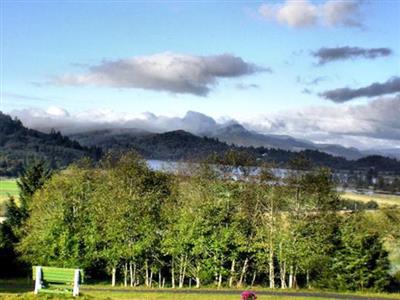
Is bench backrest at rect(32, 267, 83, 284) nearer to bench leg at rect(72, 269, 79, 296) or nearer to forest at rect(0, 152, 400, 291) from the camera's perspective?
bench leg at rect(72, 269, 79, 296)

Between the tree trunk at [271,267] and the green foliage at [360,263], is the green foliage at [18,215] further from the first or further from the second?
the green foliage at [360,263]

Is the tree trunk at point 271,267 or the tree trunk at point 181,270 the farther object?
the tree trunk at point 181,270

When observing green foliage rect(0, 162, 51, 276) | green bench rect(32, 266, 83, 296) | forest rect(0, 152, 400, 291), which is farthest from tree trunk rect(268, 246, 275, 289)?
green bench rect(32, 266, 83, 296)

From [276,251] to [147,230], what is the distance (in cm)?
1287

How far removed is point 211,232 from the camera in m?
53.1

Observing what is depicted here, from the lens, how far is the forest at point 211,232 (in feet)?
171

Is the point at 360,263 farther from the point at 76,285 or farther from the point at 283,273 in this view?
the point at 76,285

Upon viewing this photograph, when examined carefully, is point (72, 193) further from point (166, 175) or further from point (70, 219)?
point (166, 175)

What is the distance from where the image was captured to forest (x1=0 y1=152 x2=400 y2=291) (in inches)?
2047

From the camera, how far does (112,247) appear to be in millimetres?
53969

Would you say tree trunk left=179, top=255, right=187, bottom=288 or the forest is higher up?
the forest

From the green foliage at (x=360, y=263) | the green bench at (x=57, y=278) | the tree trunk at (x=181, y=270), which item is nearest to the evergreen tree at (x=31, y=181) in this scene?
the tree trunk at (x=181, y=270)

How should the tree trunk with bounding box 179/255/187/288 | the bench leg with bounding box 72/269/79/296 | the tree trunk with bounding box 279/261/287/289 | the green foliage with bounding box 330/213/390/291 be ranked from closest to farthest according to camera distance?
1. the bench leg with bounding box 72/269/79/296
2. the green foliage with bounding box 330/213/390/291
3. the tree trunk with bounding box 279/261/287/289
4. the tree trunk with bounding box 179/255/187/288

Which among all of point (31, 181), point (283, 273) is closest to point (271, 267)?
Result: point (283, 273)
